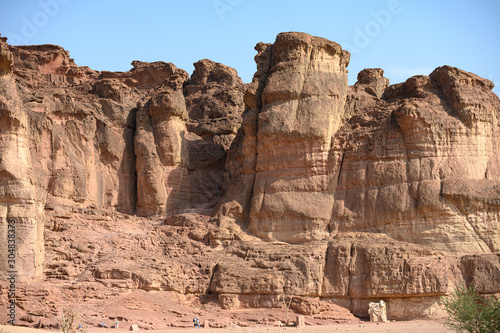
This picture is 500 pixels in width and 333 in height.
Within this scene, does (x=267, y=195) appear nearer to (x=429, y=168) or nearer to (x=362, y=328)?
(x=429, y=168)

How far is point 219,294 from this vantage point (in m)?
36.9

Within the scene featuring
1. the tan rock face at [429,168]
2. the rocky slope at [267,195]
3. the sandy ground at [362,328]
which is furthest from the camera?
the tan rock face at [429,168]

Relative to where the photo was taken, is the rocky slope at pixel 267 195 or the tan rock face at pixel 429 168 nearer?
the rocky slope at pixel 267 195

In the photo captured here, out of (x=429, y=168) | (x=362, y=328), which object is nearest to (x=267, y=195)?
(x=429, y=168)

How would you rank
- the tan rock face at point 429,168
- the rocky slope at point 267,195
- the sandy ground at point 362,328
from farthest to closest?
1. the tan rock face at point 429,168
2. the rocky slope at point 267,195
3. the sandy ground at point 362,328

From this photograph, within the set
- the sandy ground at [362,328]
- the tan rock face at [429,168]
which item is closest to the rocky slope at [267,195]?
the tan rock face at [429,168]

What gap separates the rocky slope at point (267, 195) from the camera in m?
35.3

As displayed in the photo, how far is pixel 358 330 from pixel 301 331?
2.18 metres

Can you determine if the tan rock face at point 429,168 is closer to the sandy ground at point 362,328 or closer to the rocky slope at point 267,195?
the rocky slope at point 267,195

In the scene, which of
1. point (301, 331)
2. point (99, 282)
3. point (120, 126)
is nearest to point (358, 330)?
point (301, 331)

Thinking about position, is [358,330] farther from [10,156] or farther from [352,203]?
[10,156]

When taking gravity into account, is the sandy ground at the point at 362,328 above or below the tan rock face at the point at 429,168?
below

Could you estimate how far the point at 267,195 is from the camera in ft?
132

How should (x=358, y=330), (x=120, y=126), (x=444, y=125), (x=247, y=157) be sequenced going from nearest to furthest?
(x=358, y=330) < (x=444, y=125) < (x=247, y=157) < (x=120, y=126)
